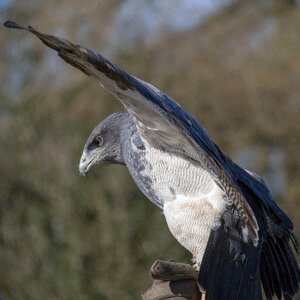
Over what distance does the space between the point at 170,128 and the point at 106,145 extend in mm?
736

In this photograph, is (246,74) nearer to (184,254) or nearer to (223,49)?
(223,49)

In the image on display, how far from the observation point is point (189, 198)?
18.5ft

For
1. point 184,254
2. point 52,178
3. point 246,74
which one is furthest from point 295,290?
point 246,74

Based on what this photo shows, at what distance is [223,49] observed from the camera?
18.9 m

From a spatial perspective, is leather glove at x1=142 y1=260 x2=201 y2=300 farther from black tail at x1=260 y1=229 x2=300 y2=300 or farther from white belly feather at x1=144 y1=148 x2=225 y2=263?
black tail at x1=260 y1=229 x2=300 y2=300

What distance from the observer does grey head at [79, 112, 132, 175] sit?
6.10m

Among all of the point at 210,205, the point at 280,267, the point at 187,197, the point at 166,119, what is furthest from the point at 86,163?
the point at 280,267

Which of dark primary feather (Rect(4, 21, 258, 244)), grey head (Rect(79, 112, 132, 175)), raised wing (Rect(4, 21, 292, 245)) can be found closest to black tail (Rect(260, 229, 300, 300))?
raised wing (Rect(4, 21, 292, 245))

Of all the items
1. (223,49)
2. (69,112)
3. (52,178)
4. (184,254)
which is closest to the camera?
(184,254)

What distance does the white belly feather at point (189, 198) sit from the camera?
222 inches

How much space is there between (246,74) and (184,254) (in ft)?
20.9

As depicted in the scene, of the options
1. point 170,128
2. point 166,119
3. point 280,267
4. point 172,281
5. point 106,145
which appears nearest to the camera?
point 166,119

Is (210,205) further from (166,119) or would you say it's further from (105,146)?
(105,146)

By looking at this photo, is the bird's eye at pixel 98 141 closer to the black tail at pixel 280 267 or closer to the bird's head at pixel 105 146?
the bird's head at pixel 105 146
